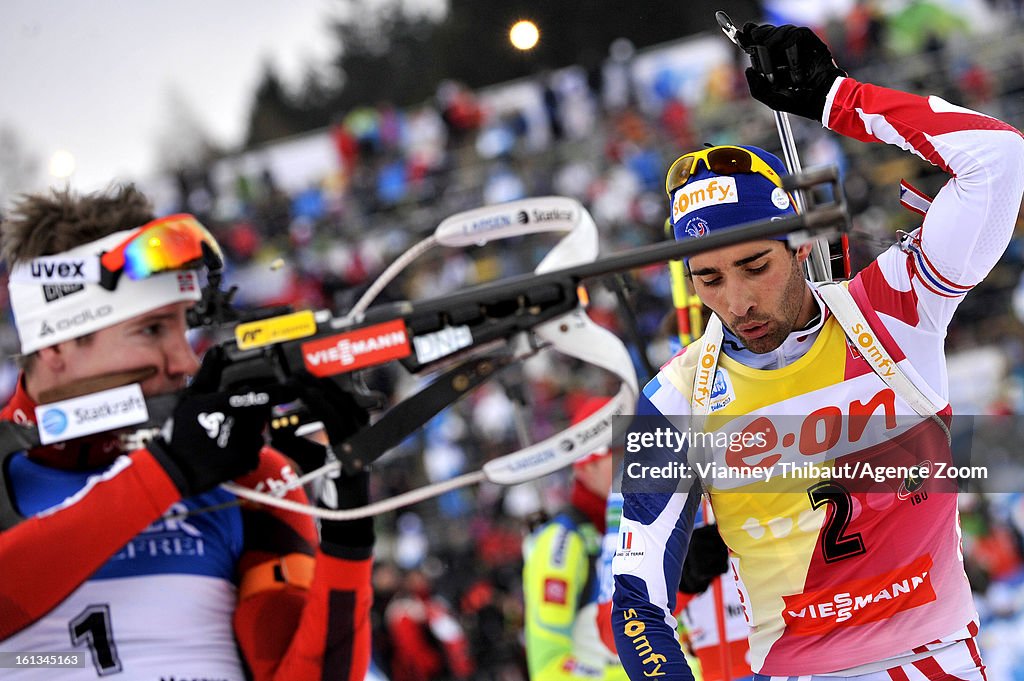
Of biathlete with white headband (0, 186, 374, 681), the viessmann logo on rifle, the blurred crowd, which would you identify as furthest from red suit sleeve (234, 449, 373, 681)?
the blurred crowd

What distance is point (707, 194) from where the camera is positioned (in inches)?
94.4

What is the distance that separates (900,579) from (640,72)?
1276cm

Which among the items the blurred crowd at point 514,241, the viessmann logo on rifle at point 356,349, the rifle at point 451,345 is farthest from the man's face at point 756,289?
the blurred crowd at point 514,241

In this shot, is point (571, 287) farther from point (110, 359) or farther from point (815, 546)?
point (110, 359)

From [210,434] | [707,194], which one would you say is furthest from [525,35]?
[210,434]

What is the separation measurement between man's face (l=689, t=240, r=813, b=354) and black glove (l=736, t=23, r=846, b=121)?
316 mm

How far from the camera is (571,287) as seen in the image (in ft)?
7.16

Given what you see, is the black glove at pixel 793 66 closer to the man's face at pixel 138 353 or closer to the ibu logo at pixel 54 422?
the man's face at pixel 138 353

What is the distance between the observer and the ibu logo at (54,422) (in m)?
2.73

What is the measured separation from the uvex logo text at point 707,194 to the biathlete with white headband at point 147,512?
40.4 inches

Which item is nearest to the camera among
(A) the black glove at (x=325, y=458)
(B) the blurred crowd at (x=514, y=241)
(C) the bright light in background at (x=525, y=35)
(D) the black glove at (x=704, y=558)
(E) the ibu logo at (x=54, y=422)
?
(A) the black glove at (x=325, y=458)

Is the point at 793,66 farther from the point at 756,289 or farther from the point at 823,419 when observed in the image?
the point at 823,419

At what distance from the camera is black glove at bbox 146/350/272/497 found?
2512mm

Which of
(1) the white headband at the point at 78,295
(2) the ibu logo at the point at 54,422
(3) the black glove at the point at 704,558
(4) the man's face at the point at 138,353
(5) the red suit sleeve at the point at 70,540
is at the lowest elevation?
(3) the black glove at the point at 704,558
